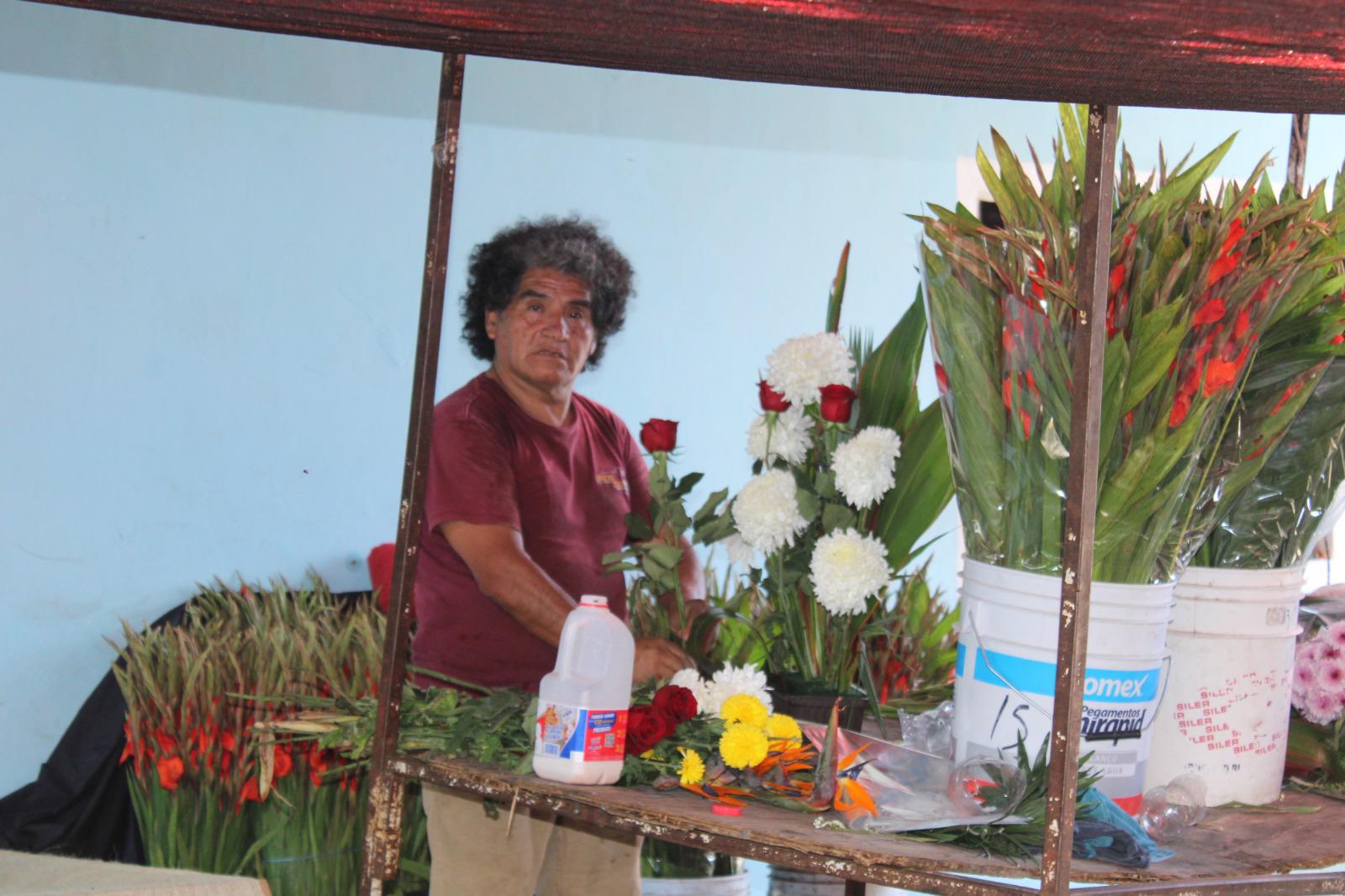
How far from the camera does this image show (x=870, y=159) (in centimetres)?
359

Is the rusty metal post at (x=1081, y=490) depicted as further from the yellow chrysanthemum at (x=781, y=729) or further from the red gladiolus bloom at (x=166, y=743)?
the red gladiolus bloom at (x=166, y=743)

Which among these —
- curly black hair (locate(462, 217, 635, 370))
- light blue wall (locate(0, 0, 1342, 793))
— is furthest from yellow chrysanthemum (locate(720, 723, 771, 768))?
light blue wall (locate(0, 0, 1342, 793))

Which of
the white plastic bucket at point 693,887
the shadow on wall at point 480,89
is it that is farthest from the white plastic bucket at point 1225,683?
the shadow on wall at point 480,89

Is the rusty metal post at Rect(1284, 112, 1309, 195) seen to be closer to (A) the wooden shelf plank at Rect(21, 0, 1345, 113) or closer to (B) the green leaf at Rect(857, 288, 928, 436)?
(B) the green leaf at Rect(857, 288, 928, 436)

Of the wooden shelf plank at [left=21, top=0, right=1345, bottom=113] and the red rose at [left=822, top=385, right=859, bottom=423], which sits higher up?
the wooden shelf plank at [left=21, top=0, right=1345, bottom=113]

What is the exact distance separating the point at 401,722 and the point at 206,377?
5.35ft

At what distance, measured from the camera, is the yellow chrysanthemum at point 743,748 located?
3.87ft

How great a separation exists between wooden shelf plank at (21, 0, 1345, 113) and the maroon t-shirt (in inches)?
45.3

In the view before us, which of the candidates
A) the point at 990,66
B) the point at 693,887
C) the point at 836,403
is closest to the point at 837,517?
the point at 836,403

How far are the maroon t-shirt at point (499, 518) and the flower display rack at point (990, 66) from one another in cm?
89

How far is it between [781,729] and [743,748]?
62 mm

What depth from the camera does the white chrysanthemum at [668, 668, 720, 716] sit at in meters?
1.37

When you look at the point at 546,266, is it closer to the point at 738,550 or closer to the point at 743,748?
the point at 738,550

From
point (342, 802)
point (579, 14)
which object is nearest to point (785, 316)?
point (342, 802)
